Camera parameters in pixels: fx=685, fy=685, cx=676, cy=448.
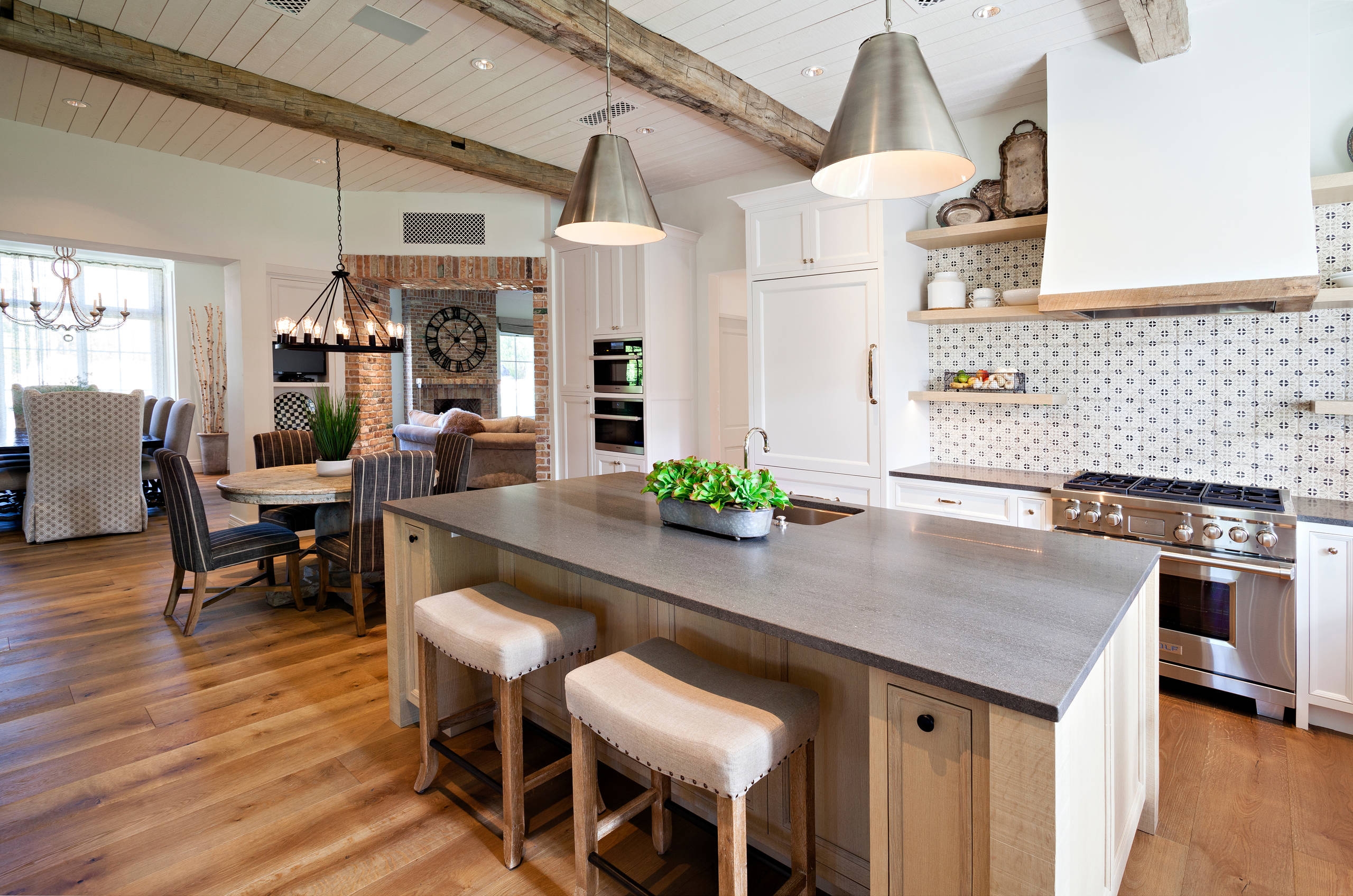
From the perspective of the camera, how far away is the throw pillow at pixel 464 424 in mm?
7120

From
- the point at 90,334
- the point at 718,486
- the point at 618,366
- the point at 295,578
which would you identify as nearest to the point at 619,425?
the point at 618,366

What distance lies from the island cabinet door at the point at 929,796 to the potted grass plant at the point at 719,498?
75cm

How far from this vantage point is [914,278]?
375 centimetres

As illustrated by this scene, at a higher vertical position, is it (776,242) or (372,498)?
(776,242)

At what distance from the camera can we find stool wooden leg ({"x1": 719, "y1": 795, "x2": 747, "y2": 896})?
1.30m

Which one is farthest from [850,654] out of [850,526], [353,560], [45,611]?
[45,611]

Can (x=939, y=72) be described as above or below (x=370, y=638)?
above

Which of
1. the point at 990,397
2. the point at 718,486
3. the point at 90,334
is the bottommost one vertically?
the point at 718,486

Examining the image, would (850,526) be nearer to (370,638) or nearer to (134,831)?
(134,831)

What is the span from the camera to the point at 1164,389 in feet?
10.4

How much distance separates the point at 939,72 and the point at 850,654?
9.98 ft

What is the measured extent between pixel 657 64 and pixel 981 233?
69.5 inches

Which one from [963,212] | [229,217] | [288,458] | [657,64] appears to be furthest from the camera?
[229,217]

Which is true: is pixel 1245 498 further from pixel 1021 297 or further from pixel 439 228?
pixel 439 228
